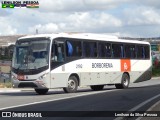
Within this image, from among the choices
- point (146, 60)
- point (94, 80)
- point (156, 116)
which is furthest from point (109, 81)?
point (156, 116)

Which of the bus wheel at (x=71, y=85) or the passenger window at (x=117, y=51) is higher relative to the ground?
the passenger window at (x=117, y=51)

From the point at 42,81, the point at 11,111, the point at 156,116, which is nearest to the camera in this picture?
the point at 156,116

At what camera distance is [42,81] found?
24.6m

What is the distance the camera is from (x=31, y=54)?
81.7 feet

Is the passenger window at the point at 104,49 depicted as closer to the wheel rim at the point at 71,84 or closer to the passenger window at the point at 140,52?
the wheel rim at the point at 71,84

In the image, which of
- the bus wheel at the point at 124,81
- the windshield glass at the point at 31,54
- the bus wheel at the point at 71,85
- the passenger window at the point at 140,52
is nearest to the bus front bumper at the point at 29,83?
the windshield glass at the point at 31,54

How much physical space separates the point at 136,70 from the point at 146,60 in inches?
60.7

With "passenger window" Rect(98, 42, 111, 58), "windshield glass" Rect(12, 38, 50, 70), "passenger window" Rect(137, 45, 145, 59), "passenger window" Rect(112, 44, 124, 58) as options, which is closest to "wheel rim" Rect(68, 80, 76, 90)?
"windshield glass" Rect(12, 38, 50, 70)

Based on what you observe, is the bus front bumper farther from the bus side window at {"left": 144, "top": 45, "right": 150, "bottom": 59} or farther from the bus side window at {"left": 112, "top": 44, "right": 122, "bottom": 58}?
the bus side window at {"left": 144, "top": 45, "right": 150, "bottom": 59}

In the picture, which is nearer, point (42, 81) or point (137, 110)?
point (137, 110)

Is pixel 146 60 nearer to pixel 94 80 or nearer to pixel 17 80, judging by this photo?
pixel 94 80

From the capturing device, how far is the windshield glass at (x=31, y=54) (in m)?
24.6

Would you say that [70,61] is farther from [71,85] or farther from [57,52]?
[71,85]

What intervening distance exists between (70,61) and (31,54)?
2231 mm
